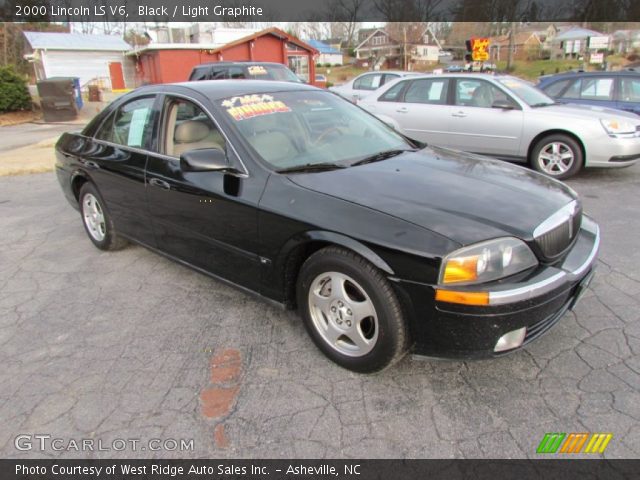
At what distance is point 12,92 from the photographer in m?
17.3

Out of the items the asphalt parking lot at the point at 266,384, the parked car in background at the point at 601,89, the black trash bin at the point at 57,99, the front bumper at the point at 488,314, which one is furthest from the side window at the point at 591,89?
the black trash bin at the point at 57,99

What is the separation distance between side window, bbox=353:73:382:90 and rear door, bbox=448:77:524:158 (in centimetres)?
569

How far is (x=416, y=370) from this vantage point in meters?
2.73

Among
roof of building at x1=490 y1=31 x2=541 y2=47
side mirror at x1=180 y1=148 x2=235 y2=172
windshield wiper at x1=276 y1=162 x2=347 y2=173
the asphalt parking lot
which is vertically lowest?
the asphalt parking lot

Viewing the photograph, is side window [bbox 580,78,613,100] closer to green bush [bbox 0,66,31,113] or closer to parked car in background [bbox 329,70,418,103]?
parked car in background [bbox 329,70,418,103]

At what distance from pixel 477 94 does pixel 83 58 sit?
3641cm

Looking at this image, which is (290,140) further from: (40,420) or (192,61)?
(192,61)

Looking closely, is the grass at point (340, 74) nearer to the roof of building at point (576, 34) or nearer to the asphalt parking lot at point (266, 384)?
the roof of building at point (576, 34)

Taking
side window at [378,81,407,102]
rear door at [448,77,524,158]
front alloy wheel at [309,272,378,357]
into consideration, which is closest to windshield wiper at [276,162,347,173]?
front alloy wheel at [309,272,378,357]

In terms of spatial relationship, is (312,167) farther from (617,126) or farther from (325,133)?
(617,126)

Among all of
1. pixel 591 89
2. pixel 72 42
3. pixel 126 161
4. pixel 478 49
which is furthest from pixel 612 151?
pixel 72 42

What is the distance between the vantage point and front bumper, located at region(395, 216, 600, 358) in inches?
87.5

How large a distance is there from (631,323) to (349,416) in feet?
6.65

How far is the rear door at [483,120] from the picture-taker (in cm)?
692
